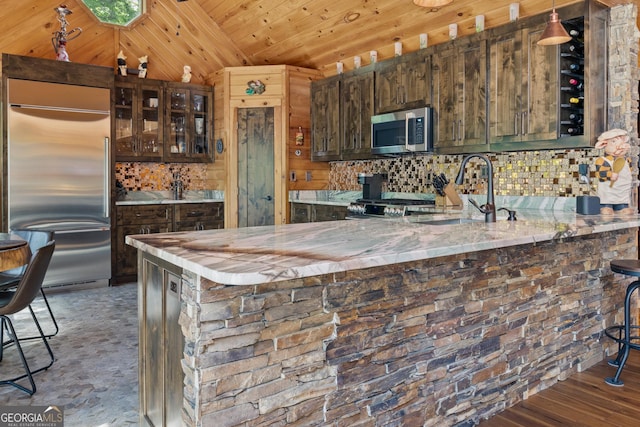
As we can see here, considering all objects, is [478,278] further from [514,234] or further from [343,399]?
[343,399]

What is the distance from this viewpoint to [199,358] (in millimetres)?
1461

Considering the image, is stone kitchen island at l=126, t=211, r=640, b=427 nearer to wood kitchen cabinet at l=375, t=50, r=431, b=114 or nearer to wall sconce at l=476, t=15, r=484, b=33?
wall sconce at l=476, t=15, r=484, b=33

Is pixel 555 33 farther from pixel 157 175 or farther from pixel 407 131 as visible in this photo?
pixel 157 175

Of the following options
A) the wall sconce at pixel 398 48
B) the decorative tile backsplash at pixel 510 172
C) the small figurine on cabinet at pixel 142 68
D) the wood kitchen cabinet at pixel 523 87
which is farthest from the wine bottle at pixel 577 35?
the small figurine on cabinet at pixel 142 68

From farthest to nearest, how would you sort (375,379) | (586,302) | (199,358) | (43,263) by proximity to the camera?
(586,302) → (43,263) → (375,379) → (199,358)

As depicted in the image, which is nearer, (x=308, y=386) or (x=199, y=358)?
(x=199, y=358)

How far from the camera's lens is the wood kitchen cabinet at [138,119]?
5.83 m

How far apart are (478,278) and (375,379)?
2.55 ft

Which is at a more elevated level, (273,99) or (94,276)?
(273,99)

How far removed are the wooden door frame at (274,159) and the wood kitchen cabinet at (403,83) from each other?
4.71ft

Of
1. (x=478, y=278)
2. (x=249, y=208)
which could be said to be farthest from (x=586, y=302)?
→ (x=249, y=208)

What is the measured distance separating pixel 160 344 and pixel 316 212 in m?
3.87

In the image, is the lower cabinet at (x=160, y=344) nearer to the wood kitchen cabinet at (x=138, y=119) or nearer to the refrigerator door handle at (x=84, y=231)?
the refrigerator door handle at (x=84, y=231)

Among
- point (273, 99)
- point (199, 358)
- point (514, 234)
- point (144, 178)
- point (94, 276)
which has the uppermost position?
point (273, 99)
